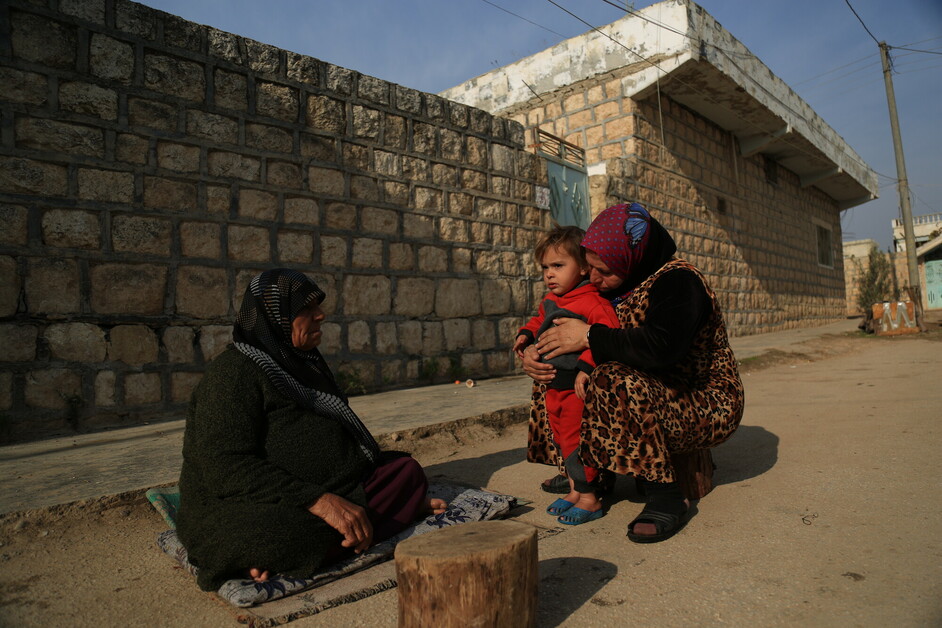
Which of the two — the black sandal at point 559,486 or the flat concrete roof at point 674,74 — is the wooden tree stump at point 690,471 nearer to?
the black sandal at point 559,486

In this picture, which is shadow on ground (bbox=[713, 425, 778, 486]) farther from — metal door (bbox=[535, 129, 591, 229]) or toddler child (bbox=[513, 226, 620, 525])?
metal door (bbox=[535, 129, 591, 229])

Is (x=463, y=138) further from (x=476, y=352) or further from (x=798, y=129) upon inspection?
(x=798, y=129)

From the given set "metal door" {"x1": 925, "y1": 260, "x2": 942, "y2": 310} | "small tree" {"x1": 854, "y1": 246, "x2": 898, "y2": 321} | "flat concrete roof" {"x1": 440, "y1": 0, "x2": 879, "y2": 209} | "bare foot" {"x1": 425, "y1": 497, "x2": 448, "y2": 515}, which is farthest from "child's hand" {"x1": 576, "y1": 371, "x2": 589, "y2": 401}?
"metal door" {"x1": 925, "y1": 260, "x2": 942, "y2": 310}

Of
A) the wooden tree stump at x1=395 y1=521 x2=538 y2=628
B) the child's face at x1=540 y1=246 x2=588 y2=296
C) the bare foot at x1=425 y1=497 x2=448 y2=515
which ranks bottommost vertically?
the bare foot at x1=425 y1=497 x2=448 y2=515

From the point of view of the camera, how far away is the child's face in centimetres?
259

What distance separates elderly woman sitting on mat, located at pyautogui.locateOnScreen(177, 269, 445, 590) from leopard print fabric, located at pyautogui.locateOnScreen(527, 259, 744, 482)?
2.91ft

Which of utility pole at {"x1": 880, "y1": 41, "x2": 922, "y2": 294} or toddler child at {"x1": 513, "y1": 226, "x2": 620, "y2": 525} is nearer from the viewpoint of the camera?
toddler child at {"x1": 513, "y1": 226, "x2": 620, "y2": 525}

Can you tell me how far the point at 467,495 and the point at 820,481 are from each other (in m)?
1.62

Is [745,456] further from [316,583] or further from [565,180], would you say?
[565,180]

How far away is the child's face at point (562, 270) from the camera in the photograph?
2594 millimetres

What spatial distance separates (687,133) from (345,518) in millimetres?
10824

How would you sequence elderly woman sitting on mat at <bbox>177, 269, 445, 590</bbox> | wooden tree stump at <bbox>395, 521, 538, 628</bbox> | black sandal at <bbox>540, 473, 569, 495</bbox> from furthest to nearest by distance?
black sandal at <bbox>540, 473, 569, 495</bbox> → elderly woman sitting on mat at <bbox>177, 269, 445, 590</bbox> → wooden tree stump at <bbox>395, 521, 538, 628</bbox>

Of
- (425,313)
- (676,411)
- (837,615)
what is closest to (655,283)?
(676,411)

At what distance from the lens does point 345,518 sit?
1.88m
